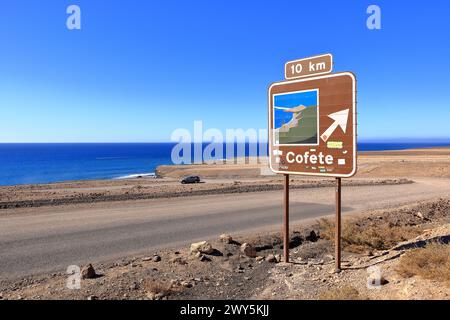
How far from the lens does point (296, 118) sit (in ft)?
25.9

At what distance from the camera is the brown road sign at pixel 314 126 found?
6953mm

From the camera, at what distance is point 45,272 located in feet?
24.7

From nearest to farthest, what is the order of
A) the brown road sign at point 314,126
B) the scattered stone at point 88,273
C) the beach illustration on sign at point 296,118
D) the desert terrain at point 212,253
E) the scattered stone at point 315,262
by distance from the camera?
the desert terrain at point 212,253 < the scattered stone at point 88,273 < the brown road sign at point 314,126 < the beach illustration on sign at point 296,118 < the scattered stone at point 315,262

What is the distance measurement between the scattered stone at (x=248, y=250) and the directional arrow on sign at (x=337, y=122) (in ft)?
9.99

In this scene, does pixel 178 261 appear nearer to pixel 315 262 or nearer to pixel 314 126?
pixel 315 262

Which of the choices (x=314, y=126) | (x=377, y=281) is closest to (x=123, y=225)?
(x=314, y=126)

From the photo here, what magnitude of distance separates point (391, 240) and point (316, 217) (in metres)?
4.93

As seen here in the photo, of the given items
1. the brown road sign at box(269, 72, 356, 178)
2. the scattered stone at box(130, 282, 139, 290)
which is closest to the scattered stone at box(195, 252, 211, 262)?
the scattered stone at box(130, 282, 139, 290)

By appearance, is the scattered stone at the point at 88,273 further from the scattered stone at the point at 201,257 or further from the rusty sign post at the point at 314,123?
the rusty sign post at the point at 314,123

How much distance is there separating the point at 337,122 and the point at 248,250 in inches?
138

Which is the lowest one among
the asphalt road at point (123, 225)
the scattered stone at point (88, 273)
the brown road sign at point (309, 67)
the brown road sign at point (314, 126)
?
the asphalt road at point (123, 225)

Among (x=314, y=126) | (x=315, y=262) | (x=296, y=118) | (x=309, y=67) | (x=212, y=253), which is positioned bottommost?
(x=315, y=262)

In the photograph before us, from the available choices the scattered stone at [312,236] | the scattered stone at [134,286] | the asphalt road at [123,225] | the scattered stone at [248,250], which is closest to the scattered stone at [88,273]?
the scattered stone at [134,286]
